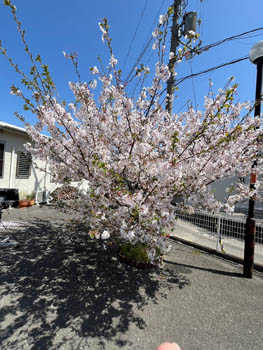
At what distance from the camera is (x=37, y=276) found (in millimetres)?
3109

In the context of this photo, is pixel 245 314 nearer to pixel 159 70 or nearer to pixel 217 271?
pixel 217 271

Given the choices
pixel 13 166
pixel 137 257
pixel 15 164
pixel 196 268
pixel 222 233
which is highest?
pixel 15 164

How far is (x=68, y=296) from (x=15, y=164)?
793 centimetres

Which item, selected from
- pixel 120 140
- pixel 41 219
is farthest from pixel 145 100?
pixel 41 219

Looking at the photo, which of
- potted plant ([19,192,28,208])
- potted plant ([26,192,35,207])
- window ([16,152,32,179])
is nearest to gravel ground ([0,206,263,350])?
potted plant ([19,192,28,208])

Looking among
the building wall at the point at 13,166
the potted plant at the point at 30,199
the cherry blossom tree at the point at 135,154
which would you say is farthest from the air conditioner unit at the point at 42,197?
the cherry blossom tree at the point at 135,154

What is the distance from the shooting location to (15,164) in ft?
28.3

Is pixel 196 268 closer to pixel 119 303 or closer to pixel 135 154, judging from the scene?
pixel 119 303

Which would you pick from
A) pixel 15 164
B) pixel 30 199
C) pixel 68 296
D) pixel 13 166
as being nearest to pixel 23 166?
pixel 15 164

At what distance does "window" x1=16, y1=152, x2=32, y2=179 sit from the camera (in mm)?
8750

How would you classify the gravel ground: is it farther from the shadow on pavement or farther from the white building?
the white building

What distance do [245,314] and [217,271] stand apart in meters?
1.28

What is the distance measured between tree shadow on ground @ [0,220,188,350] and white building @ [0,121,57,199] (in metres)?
5.24

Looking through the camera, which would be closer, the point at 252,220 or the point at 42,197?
the point at 252,220
